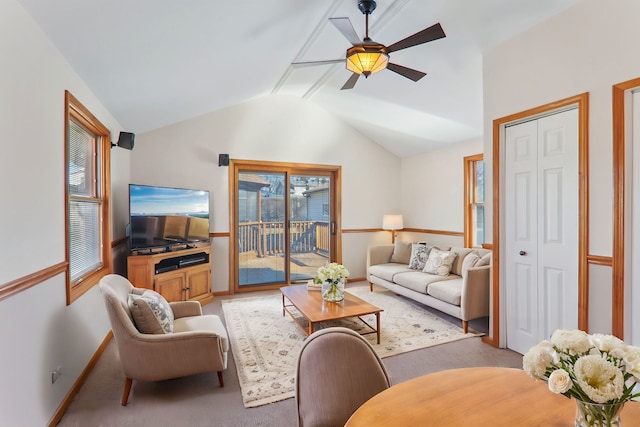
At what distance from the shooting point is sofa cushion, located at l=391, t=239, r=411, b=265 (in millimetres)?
5223

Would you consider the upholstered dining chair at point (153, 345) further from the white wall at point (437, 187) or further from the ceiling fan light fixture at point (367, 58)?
the white wall at point (437, 187)

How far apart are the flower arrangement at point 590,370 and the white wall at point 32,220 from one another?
87.3 inches

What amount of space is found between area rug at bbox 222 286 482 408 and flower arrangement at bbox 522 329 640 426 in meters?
A: 1.88

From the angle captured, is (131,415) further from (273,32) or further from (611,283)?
(611,283)

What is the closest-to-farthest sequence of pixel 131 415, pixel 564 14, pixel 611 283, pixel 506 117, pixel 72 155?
1. pixel 131 415
2. pixel 611 283
3. pixel 564 14
4. pixel 72 155
5. pixel 506 117

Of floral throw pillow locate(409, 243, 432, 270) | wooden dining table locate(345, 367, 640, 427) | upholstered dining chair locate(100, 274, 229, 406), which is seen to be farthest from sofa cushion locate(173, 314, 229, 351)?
floral throw pillow locate(409, 243, 432, 270)

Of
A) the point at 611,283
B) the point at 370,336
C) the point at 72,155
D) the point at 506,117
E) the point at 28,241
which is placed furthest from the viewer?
the point at 370,336

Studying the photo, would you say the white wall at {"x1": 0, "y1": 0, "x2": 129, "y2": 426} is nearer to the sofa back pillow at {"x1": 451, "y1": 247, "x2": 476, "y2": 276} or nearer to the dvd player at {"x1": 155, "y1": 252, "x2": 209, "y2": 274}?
the dvd player at {"x1": 155, "y1": 252, "x2": 209, "y2": 274}

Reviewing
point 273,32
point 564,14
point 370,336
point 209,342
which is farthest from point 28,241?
point 564,14

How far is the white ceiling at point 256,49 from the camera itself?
205cm

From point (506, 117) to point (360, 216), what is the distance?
3.31 m

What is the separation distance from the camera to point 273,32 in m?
2.77

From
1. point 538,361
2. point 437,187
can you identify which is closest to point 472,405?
point 538,361

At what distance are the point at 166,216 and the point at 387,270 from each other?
3.11m
